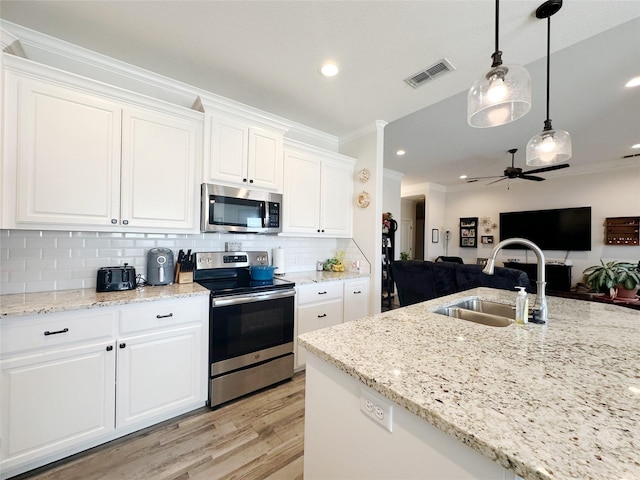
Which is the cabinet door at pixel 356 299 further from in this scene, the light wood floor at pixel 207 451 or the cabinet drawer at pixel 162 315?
the cabinet drawer at pixel 162 315

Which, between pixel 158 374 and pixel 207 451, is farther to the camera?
pixel 158 374

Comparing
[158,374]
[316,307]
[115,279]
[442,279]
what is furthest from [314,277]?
[442,279]

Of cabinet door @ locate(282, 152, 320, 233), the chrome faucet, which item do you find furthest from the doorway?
the chrome faucet

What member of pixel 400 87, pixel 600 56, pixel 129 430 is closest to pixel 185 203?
Result: pixel 129 430

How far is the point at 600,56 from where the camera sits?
2213mm

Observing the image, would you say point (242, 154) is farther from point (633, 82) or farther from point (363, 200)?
point (633, 82)

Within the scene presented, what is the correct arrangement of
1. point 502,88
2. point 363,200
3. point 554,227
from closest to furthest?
1. point 502,88
2. point 363,200
3. point 554,227

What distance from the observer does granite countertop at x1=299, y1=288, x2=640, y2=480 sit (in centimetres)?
52

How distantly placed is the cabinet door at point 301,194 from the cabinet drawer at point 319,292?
65cm

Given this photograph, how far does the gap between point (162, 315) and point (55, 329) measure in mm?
511

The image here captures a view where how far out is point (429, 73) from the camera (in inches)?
85.9

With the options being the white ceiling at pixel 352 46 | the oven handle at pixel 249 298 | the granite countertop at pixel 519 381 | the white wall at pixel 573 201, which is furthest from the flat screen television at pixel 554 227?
the oven handle at pixel 249 298

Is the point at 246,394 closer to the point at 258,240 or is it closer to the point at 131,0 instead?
the point at 258,240

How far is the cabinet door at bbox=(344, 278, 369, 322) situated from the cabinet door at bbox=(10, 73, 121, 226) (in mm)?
2167
